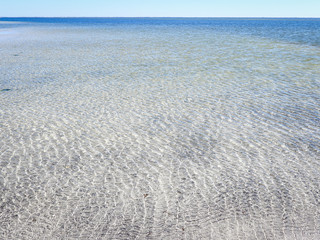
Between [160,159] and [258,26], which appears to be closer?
[160,159]

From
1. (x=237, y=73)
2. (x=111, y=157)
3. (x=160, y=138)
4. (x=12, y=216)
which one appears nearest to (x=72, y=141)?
(x=111, y=157)

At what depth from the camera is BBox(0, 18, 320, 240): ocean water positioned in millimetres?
3049

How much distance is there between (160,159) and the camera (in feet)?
14.3

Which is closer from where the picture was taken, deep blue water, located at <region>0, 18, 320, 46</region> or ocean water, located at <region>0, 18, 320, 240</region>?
ocean water, located at <region>0, 18, 320, 240</region>

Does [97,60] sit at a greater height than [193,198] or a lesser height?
lesser

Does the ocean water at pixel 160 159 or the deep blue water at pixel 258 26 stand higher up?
the ocean water at pixel 160 159

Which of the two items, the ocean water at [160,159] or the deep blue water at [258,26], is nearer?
the ocean water at [160,159]

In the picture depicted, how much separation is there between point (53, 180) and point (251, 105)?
444 centimetres

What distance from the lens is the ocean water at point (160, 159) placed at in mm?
3049

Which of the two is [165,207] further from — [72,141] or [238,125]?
[238,125]

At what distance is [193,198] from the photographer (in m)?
3.44

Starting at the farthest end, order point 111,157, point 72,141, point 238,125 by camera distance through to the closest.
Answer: point 238,125
point 72,141
point 111,157

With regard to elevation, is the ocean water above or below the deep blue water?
above

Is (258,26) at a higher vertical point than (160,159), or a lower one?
lower
